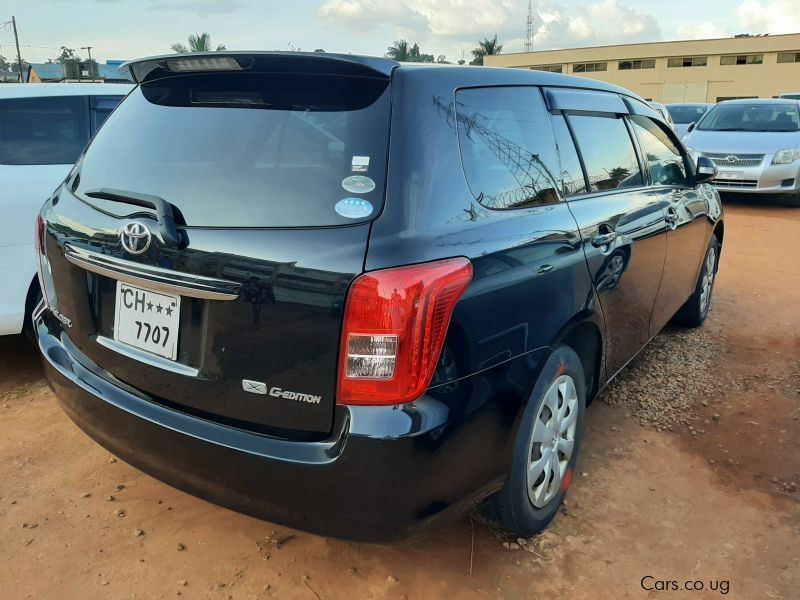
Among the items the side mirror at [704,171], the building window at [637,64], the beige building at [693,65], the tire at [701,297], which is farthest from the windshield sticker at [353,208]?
the building window at [637,64]

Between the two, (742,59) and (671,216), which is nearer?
(671,216)

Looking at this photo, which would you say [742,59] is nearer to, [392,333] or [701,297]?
[701,297]

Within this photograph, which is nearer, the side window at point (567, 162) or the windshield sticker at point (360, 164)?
the windshield sticker at point (360, 164)

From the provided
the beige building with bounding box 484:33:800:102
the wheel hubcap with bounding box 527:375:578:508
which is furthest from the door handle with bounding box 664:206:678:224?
the beige building with bounding box 484:33:800:102

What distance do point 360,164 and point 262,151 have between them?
1.09 feet

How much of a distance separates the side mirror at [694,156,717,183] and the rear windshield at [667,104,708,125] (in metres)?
12.2

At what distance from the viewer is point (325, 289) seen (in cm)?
171

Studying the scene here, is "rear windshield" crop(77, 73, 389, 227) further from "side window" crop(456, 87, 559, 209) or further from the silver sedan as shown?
the silver sedan

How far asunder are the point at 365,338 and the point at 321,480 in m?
0.41

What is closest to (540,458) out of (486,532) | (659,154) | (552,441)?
(552,441)

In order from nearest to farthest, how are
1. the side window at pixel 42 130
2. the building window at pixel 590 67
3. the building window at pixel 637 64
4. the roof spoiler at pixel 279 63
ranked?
the roof spoiler at pixel 279 63
the side window at pixel 42 130
the building window at pixel 637 64
the building window at pixel 590 67

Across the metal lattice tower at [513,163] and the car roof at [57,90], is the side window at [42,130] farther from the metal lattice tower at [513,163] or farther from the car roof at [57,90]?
the metal lattice tower at [513,163]

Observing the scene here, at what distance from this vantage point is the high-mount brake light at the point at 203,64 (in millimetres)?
2049

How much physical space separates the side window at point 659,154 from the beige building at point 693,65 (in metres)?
39.0
